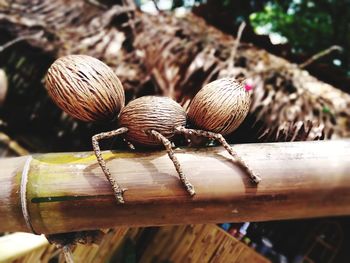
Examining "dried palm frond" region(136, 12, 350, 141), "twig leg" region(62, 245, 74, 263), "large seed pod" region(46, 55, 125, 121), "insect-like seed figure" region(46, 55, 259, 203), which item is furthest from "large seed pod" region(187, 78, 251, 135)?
"dried palm frond" region(136, 12, 350, 141)

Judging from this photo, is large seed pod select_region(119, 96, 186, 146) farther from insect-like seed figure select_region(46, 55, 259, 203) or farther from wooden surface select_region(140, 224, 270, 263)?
wooden surface select_region(140, 224, 270, 263)

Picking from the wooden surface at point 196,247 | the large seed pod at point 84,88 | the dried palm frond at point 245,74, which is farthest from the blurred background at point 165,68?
the large seed pod at point 84,88

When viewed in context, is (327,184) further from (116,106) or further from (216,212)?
(116,106)

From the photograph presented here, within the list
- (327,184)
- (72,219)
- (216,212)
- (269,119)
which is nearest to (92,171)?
→ (72,219)

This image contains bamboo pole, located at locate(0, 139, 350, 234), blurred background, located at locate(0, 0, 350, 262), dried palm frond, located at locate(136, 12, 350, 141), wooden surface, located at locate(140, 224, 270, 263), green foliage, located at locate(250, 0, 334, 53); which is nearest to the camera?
bamboo pole, located at locate(0, 139, 350, 234)

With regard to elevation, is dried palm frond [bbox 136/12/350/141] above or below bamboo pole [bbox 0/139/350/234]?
below

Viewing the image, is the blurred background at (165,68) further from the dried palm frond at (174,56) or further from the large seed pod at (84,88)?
the large seed pod at (84,88)
